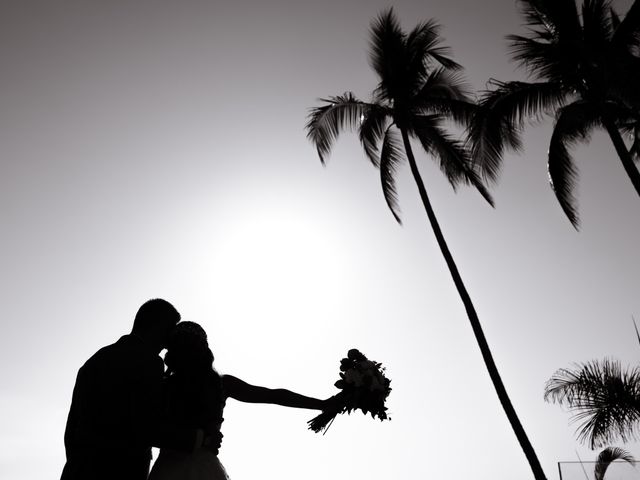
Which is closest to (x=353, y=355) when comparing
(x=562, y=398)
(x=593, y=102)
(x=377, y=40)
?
(x=562, y=398)

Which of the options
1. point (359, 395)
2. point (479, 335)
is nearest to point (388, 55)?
point (479, 335)

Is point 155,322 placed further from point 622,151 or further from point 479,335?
point 622,151

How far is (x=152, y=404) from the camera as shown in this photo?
3.18m

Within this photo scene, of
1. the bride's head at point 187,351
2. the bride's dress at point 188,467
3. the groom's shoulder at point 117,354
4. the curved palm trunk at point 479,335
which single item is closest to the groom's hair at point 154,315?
the bride's head at point 187,351

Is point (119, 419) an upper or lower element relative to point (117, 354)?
lower

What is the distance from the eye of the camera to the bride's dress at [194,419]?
3.40 metres

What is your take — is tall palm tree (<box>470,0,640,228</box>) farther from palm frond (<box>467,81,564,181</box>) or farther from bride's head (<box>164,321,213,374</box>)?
bride's head (<box>164,321,213,374</box>)

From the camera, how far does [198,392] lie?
342 cm

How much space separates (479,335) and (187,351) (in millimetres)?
9981

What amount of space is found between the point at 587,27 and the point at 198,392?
13.4m

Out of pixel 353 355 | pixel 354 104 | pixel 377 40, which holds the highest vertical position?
pixel 377 40

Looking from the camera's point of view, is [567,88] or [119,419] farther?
[567,88]

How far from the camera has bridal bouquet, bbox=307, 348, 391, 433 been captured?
4402mm

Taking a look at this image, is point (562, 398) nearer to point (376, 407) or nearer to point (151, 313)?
point (376, 407)
